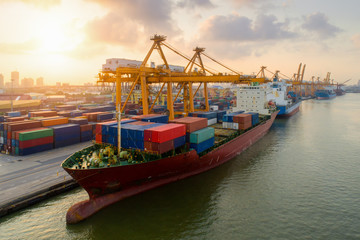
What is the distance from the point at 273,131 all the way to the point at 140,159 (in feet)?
127

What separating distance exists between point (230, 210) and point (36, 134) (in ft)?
85.5

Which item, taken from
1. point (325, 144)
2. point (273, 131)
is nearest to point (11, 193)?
point (325, 144)

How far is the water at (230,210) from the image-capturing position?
47.6 feet

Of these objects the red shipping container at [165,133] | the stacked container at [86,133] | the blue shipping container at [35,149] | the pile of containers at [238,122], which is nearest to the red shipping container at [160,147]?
the red shipping container at [165,133]

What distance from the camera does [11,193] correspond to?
688 inches

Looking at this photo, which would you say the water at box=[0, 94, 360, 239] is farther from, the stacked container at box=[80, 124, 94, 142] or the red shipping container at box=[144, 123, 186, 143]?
the stacked container at box=[80, 124, 94, 142]

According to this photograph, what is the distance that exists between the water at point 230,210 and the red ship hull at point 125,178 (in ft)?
2.07

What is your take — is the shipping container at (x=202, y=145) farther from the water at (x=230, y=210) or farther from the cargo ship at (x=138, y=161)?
the water at (x=230, y=210)

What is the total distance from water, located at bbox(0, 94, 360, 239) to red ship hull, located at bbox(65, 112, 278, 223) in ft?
2.07

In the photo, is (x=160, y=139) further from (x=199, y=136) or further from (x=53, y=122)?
(x=53, y=122)

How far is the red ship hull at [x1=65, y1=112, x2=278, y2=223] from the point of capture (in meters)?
16.0

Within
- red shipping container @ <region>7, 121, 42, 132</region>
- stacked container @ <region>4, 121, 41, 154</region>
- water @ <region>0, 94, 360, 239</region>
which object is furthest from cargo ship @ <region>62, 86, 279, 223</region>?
red shipping container @ <region>7, 121, 42, 132</region>

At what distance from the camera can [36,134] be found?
28.2m

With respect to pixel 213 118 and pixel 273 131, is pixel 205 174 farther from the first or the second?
pixel 273 131
